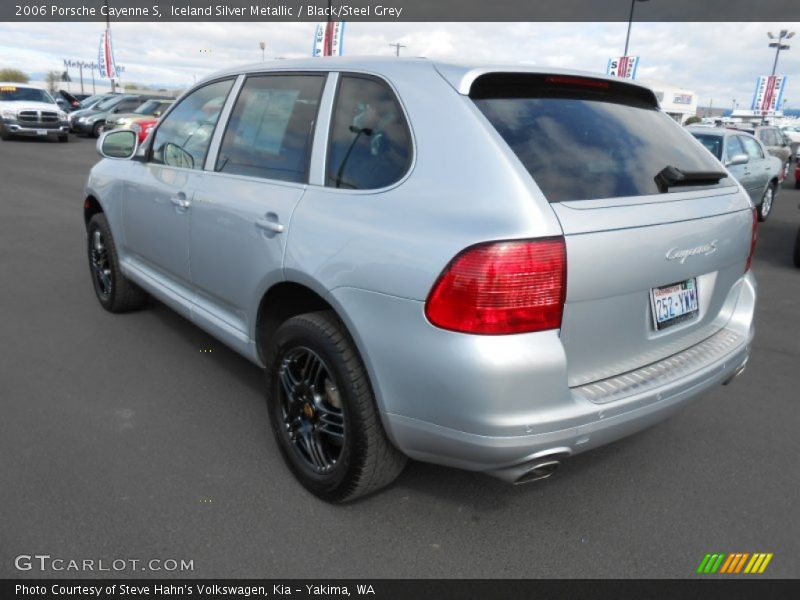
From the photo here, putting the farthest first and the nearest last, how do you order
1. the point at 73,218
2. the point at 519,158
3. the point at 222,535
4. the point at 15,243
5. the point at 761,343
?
1. the point at 73,218
2. the point at 15,243
3. the point at 761,343
4. the point at 222,535
5. the point at 519,158

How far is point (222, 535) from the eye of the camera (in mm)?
2512

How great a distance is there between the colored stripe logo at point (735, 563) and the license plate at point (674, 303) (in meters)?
0.93

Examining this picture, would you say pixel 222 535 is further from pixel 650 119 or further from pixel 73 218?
pixel 73 218

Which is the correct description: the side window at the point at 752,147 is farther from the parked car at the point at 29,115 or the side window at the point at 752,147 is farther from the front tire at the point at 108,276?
the parked car at the point at 29,115

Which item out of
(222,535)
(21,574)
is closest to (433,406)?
(222,535)

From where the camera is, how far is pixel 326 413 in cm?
263

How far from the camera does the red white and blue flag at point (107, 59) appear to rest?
39.4m

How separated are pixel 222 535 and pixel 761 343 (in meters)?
4.27

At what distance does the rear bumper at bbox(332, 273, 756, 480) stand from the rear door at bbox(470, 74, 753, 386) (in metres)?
0.12

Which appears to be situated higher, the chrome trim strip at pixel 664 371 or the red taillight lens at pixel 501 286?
the red taillight lens at pixel 501 286

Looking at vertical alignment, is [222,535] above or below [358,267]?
below

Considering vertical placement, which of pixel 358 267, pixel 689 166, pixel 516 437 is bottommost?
pixel 516 437

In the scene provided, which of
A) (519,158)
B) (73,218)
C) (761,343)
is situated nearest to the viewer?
(519,158)

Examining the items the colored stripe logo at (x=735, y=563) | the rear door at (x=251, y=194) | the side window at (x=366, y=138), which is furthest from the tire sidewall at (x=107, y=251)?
the colored stripe logo at (x=735, y=563)
